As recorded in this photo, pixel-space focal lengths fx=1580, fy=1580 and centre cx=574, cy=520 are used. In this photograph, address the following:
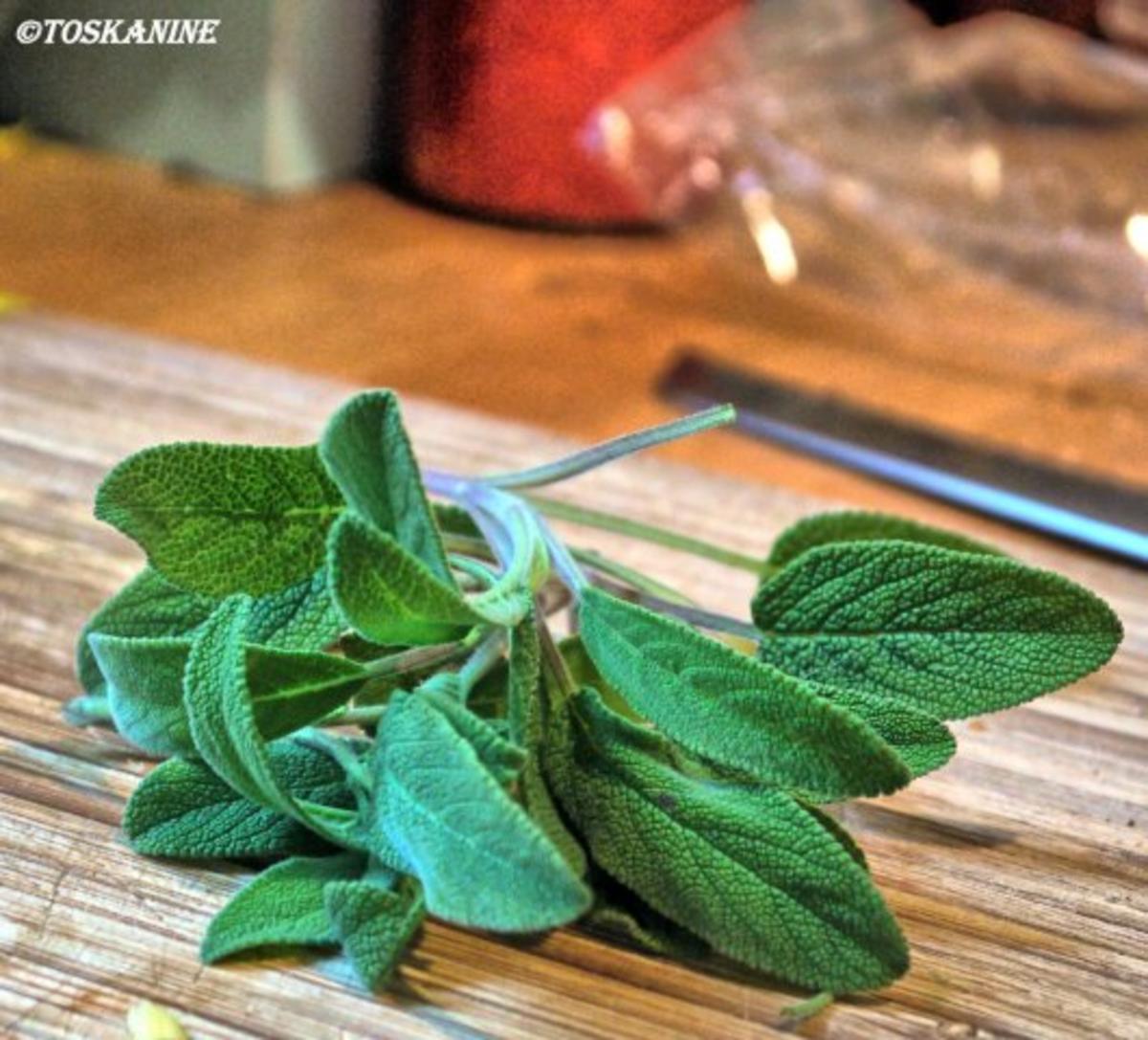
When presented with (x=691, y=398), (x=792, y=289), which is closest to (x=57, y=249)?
(x=691, y=398)

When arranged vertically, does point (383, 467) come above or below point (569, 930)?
above

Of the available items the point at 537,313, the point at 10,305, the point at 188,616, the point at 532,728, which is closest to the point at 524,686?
the point at 532,728

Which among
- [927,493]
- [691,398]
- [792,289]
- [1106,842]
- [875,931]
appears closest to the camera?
[875,931]

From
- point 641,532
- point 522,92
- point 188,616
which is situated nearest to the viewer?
point 188,616

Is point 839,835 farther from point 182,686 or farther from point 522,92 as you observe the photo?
point 522,92

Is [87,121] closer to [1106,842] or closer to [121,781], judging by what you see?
[121,781]

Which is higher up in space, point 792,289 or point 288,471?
point 288,471

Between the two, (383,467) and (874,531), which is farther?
(874,531)
